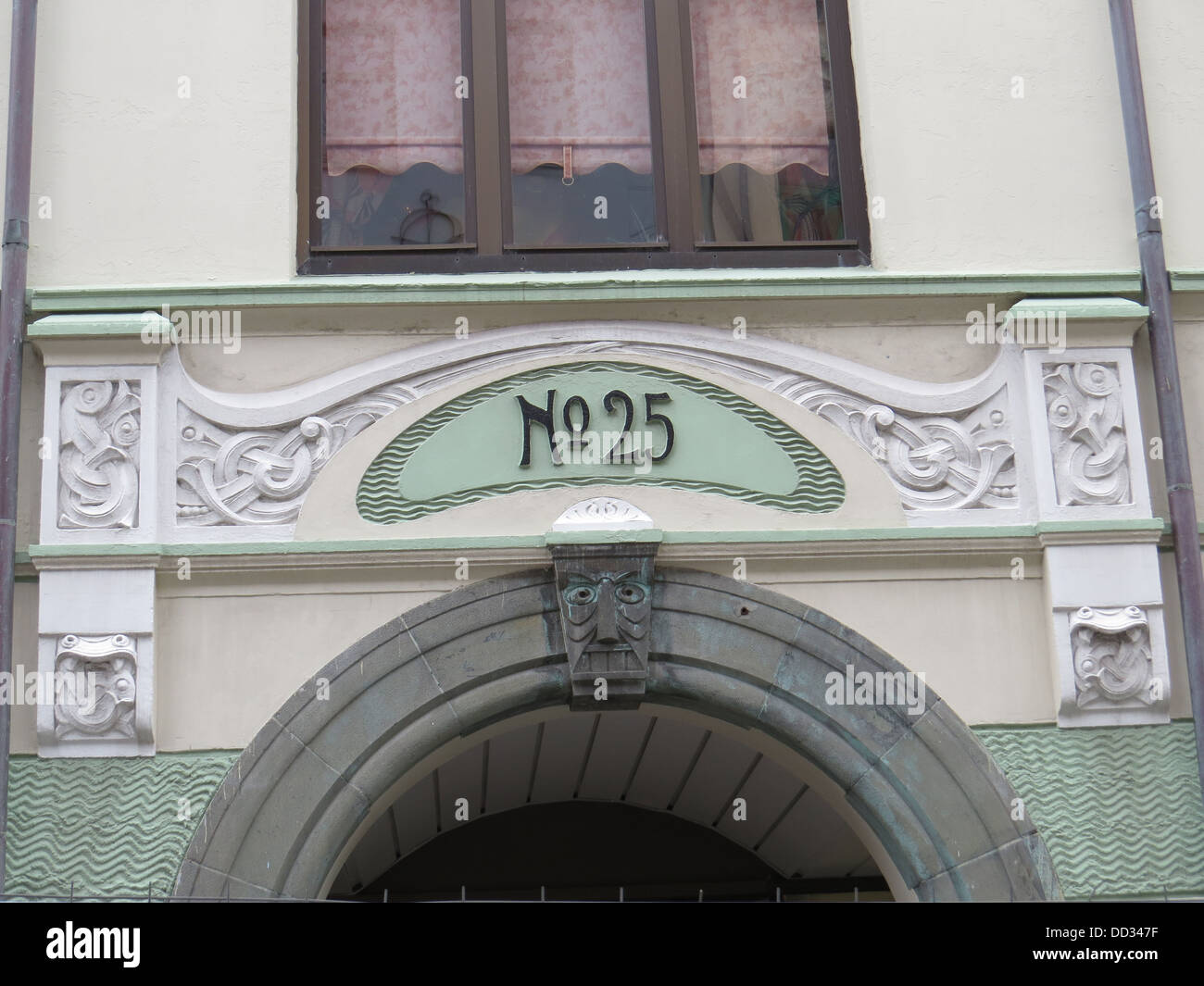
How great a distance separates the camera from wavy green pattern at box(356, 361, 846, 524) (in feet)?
25.3

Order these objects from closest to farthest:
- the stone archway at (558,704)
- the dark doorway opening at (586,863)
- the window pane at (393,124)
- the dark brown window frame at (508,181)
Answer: the stone archway at (558,704)
the dark brown window frame at (508,181)
the window pane at (393,124)
the dark doorway opening at (586,863)

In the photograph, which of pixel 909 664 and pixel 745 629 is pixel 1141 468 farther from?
pixel 745 629

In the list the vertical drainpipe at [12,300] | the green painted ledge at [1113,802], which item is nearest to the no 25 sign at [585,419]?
the green painted ledge at [1113,802]

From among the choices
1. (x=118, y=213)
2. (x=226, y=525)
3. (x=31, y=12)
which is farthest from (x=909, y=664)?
(x=31, y=12)

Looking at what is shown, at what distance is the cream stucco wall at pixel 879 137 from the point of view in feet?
26.4

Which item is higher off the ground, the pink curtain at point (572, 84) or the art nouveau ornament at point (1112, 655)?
the pink curtain at point (572, 84)

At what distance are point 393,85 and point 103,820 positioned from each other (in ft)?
11.3

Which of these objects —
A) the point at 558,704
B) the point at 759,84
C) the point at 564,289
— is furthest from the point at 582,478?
the point at 759,84

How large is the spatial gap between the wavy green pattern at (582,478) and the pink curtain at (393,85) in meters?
1.23

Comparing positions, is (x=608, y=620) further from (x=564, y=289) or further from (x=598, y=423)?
(x=564, y=289)

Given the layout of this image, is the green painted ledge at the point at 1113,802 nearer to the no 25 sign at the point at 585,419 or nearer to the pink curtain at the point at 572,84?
the no 25 sign at the point at 585,419

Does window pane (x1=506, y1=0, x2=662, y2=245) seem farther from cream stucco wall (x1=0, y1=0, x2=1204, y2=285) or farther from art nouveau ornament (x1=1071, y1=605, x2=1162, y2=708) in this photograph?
art nouveau ornament (x1=1071, y1=605, x2=1162, y2=708)

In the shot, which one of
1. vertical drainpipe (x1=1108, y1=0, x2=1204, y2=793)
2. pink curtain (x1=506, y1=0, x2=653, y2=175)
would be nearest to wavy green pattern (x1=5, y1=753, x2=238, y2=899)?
pink curtain (x1=506, y1=0, x2=653, y2=175)

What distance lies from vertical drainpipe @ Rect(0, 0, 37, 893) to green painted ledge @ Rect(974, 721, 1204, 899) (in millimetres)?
3701
